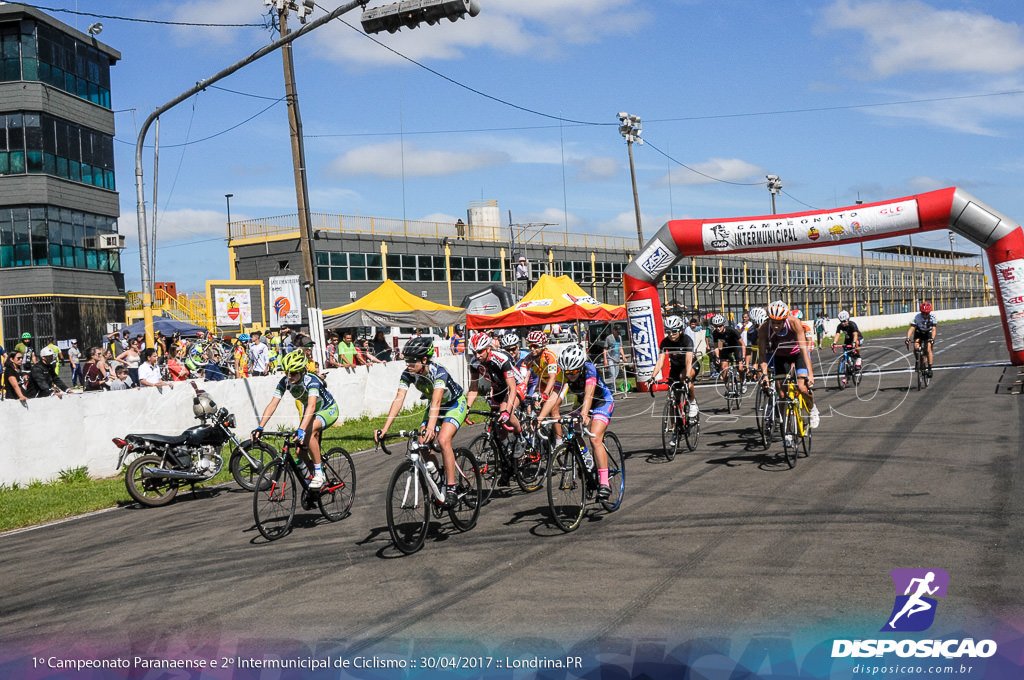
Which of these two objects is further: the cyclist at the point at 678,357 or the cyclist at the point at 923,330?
the cyclist at the point at 923,330

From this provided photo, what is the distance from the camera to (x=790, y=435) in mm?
11461

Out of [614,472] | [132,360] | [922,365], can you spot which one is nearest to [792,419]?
→ [614,472]

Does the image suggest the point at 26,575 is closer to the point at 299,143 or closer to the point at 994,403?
the point at 299,143

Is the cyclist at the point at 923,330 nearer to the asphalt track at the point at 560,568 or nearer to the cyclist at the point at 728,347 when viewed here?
the cyclist at the point at 728,347

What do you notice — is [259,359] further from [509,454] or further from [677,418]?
[509,454]

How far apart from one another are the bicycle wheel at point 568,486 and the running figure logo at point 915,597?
3041 millimetres

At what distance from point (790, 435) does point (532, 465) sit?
3.47m

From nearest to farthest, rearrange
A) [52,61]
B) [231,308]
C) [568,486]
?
[568,486]
[231,308]
[52,61]

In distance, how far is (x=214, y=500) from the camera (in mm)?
11844

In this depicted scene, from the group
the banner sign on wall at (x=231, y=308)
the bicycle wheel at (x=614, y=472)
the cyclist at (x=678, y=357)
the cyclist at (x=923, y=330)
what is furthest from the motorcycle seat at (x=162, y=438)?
the banner sign on wall at (x=231, y=308)

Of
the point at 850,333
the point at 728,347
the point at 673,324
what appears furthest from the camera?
the point at 850,333

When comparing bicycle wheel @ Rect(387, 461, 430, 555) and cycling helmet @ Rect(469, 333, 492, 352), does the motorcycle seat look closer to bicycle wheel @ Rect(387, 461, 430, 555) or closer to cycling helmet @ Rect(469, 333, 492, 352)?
cycling helmet @ Rect(469, 333, 492, 352)

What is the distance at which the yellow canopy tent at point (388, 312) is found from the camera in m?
24.3

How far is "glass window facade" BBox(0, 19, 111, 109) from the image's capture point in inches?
1316
